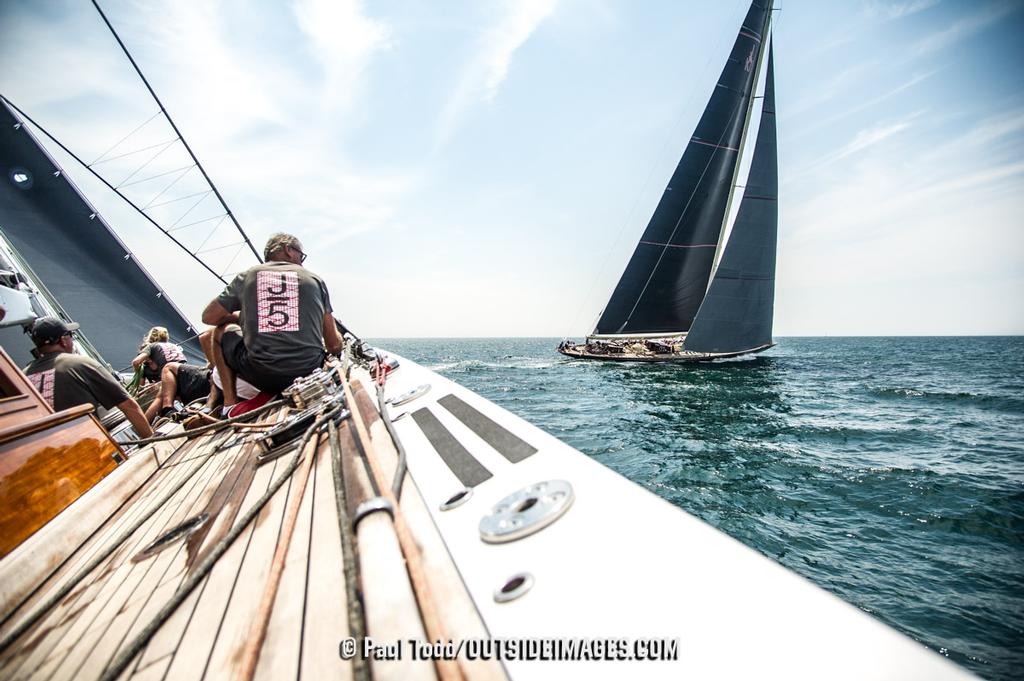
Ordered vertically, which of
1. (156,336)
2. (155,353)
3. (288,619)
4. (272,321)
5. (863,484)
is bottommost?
(863,484)

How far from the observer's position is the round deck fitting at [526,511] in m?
0.85

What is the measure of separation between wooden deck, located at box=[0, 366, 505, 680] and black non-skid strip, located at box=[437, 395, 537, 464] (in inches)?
13.1

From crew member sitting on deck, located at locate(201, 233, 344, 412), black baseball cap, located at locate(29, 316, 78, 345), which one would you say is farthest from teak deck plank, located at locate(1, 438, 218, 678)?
black baseball cap, located at locate(29, 316, 78, 345)

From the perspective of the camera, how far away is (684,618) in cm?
59

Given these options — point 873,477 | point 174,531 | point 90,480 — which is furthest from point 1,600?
point 873,477

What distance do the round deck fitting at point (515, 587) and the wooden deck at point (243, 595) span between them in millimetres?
61

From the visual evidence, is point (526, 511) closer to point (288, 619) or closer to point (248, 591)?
point (288, 619)

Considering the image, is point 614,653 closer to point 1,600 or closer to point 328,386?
point 1,600

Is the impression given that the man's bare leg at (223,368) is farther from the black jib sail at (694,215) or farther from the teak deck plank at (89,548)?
the black jib sail at (694,215)

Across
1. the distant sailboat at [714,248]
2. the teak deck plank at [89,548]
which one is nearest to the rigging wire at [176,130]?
the teak deck plank at [89,548]

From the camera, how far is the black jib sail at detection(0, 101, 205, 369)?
7.09 m

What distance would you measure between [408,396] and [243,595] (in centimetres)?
136

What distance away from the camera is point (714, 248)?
20.9m

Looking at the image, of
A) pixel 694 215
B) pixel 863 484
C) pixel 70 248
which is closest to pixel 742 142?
pixel 694 215
